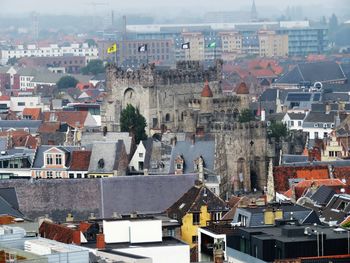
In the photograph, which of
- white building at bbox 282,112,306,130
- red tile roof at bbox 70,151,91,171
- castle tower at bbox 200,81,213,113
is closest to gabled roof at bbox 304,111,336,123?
white building at bbox 282,112,306,130

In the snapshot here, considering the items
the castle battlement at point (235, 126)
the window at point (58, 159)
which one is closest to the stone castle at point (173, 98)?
the castle battlement at point (235, 126)

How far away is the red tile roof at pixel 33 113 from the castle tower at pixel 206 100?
29.9 m

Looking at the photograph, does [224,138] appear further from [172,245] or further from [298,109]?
[298,109]

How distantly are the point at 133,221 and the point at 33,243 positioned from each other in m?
8.19

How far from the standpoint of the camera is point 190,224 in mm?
72875

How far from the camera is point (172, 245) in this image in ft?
199

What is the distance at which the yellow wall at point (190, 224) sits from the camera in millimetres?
71875

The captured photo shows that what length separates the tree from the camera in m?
114

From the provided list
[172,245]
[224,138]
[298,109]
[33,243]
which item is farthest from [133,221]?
[298,109]

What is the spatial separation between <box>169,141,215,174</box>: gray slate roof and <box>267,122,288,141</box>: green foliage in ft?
69.7

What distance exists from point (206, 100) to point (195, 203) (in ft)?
148

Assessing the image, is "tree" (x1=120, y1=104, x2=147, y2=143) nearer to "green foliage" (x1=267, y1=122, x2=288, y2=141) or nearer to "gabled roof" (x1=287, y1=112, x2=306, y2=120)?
"green foliage" (x1=267, y1=122, x2=288, y2=141)

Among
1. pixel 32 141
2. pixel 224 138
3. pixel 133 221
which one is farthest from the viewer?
pixel 32 141

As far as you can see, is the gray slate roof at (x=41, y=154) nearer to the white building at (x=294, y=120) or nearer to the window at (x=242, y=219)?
the window at (x=242, y=219)
